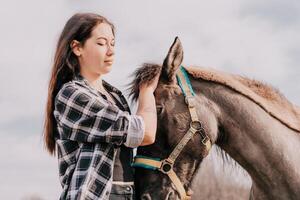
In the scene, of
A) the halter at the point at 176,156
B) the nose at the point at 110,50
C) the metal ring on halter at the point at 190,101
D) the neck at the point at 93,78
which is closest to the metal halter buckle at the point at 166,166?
the halter at the point at 176,156

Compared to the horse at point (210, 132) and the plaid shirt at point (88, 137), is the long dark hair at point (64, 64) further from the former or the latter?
the horse at point (210, 132)

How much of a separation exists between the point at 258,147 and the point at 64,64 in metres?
1.55

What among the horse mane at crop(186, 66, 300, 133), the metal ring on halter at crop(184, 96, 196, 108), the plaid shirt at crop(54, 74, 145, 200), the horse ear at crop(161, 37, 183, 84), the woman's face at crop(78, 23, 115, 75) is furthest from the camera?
the horse mane at crop(186, 66, 300, 133)

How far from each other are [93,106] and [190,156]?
3.00 ft

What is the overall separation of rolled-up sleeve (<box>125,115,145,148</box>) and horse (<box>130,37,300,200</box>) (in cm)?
47

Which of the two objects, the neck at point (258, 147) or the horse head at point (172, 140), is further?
the neck at point (258, 147)

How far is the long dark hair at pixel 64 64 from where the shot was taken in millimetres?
3668

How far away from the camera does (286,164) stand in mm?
4121

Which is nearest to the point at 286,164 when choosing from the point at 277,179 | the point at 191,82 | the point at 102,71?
the point at 277,179

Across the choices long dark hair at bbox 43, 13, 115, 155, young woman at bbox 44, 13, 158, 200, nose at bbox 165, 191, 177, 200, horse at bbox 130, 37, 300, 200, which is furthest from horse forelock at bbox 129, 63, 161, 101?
nose at bbox 165, 191, 177, 200

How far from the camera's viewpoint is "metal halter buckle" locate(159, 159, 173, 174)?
3.90 meters

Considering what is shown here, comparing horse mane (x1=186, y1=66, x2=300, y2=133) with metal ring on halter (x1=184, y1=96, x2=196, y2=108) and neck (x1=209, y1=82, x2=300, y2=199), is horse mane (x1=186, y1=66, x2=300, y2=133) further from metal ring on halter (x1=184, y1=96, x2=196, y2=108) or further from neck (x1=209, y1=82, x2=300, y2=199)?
metal ring on halter (x1=184, y1=96, x2=196, y2=108)

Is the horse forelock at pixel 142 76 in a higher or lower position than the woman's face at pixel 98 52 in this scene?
lower

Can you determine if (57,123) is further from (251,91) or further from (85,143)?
(251,91)
